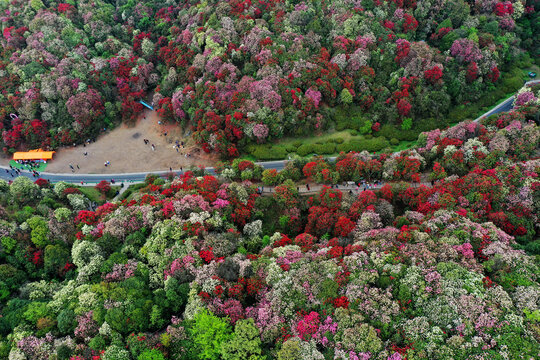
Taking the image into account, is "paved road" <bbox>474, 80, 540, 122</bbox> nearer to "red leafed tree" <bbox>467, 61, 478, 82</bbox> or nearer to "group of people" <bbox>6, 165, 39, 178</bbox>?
"red leafed tree" <bbox>467, 61, 478, 82</bbox>

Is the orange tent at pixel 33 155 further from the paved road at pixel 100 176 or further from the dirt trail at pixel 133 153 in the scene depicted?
the paved road at pixel 100 176

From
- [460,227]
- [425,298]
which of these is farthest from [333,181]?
[425,298]

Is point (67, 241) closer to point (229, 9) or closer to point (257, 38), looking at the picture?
point (257, 38)

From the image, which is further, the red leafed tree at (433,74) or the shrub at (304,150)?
the red leafed tree at (433,74)

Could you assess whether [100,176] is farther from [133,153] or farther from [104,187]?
[133,153]

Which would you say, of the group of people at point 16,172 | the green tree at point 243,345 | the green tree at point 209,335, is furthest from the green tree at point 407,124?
the group of people at point 16,172

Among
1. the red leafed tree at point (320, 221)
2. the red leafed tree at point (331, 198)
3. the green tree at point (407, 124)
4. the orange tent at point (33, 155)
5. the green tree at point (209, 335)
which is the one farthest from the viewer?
the orange tent at point (33, 155)
